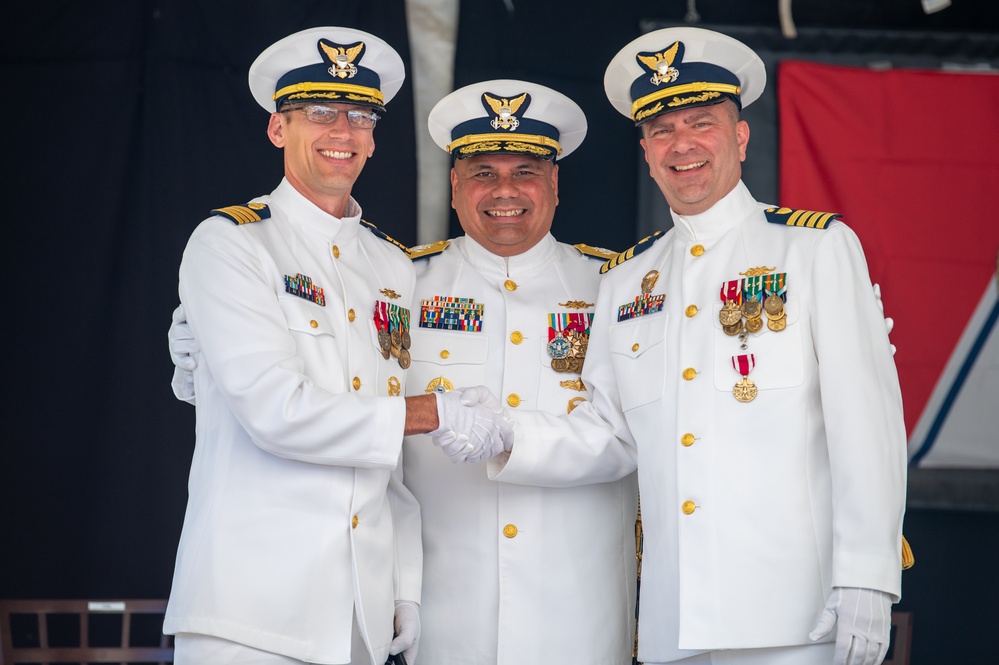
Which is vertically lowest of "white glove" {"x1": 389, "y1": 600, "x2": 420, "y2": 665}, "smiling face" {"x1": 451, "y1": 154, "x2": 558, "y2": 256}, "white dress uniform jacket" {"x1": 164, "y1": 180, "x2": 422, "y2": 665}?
"white glove" {"x1": 389, "y1": 600, "x2": 420, "y2": 665}

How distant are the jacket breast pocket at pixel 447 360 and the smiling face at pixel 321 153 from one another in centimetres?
56

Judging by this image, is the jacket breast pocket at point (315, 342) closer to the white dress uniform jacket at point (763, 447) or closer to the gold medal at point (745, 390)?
the white dress uniform jacket at point (763, 447)

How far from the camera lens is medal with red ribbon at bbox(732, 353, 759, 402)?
9.59 feet

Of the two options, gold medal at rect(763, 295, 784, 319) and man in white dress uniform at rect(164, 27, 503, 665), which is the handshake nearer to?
man in white dress uniform at rect(164, 27, 503, 665)

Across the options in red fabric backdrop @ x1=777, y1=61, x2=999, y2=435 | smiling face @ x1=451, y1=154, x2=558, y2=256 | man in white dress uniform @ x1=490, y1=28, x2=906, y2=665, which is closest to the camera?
man in white dress uniform @ x1=490, y1=28, x2=906, y2=665

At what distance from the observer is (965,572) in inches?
175

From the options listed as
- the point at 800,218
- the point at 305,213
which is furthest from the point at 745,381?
the point at 305,213

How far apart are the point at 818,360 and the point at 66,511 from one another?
8.24 ft

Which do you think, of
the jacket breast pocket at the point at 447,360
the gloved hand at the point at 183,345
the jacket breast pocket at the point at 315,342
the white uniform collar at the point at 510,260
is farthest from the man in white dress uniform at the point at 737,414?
the gloved hand at the point at 183,345

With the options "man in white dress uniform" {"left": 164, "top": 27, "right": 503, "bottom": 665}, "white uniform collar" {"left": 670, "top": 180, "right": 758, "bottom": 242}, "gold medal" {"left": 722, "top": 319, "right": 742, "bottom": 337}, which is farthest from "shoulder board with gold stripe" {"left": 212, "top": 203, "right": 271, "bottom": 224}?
"gold medal" {"left": 722, "top": 319, "right": 742, "bottom": 337}

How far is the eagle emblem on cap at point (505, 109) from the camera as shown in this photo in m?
3.72

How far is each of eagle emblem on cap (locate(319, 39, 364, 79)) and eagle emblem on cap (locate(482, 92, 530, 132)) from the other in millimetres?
618

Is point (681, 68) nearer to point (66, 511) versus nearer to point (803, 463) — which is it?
point (803, 463)

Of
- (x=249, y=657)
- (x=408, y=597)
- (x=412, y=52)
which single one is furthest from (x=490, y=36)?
(x=249, y=657)
